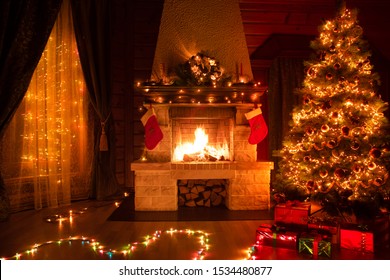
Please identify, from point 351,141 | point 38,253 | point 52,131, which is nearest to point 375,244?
point 351,141

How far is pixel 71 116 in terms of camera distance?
13.2 ft

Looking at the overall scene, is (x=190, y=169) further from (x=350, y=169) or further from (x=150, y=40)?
(x=150, y=40)

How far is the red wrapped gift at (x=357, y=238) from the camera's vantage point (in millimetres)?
2328

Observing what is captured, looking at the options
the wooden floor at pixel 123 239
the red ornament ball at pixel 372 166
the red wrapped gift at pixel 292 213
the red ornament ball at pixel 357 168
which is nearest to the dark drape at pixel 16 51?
the wooden floor at pixel 123 239

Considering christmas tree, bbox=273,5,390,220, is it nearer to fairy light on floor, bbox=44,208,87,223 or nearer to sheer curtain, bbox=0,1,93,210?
fairy light on floor, bbox=44,208,87,223

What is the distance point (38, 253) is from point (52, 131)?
6.02ft

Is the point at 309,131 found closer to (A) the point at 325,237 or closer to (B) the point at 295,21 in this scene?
(A) the point at 325,237

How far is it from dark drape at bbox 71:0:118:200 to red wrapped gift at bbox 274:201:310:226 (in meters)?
2.33

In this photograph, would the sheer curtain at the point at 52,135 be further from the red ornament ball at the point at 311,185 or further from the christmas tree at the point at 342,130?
the red ornament ball at the point at 311,185

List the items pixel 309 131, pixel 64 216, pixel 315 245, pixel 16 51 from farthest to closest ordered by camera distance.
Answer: pixel 64 216 < pixel 16 51 < pixel 309 131 < pixel 315 245

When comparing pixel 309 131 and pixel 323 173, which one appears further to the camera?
pixel 309 131

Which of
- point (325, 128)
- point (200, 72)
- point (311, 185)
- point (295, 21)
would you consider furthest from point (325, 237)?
point (295, 21)

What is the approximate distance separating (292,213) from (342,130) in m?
0.88

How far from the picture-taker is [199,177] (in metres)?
3.46
